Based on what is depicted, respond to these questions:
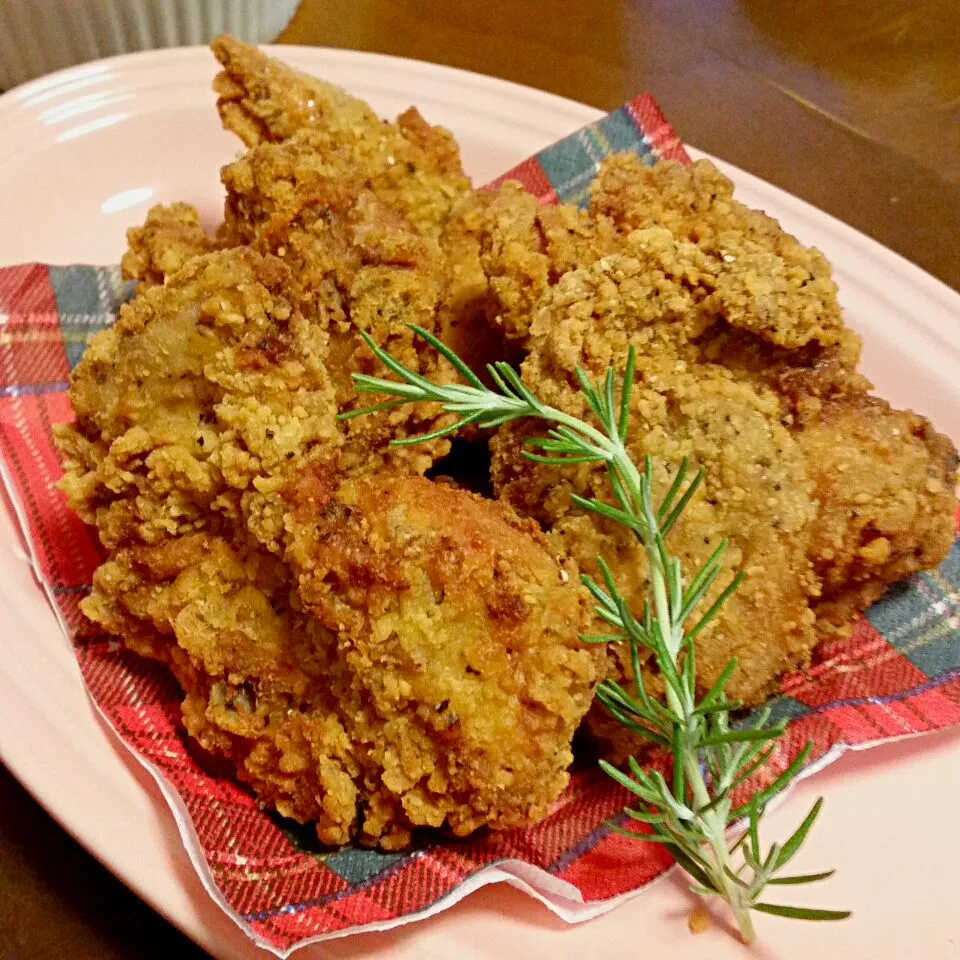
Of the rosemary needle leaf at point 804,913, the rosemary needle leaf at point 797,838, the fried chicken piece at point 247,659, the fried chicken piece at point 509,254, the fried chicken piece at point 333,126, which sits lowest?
the rosemary needle leaf at point 804,913

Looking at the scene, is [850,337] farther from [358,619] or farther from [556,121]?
[556,121]

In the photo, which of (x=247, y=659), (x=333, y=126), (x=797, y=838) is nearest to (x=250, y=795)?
(x=247, y=659)

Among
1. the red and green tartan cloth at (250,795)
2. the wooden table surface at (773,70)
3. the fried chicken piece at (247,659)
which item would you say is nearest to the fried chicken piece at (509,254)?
the fried chicken piece at (247,659)

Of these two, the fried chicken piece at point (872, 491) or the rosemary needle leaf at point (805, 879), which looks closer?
the rosemary needle leaf at point (805, 879)

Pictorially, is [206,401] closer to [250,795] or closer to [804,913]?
[250,795]

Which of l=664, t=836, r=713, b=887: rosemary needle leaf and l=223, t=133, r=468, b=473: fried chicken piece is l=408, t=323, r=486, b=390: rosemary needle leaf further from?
l=664, t=836, r=713, b=887: rosemary needle leaf

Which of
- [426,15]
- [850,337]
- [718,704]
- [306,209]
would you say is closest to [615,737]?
[718,704]

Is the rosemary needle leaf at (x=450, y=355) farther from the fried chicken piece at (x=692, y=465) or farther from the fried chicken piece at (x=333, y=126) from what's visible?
the fried chicken piece at (x=333, y=126)
